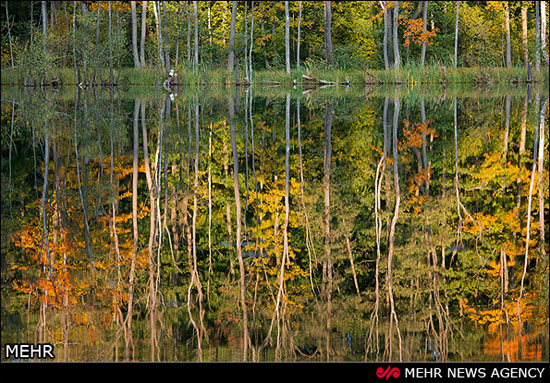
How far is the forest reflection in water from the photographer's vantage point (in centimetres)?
268

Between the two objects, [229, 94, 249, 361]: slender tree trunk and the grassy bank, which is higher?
the grassy bank

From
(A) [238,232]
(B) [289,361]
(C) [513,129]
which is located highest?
(C) [513,129]

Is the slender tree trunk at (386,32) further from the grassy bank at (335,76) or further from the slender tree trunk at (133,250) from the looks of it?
the slender tree trunk at (133,250)

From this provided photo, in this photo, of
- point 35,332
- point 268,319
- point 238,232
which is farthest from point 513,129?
A: point 35,332

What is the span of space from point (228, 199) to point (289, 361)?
9.38ft

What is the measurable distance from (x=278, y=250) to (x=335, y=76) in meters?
22.3

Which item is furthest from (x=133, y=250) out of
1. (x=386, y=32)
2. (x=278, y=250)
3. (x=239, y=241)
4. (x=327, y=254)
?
(x=386, y=32)

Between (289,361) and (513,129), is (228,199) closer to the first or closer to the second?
(289,361)

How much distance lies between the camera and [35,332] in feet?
9.02

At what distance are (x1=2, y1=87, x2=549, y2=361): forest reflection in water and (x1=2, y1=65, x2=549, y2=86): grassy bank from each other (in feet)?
51.6
